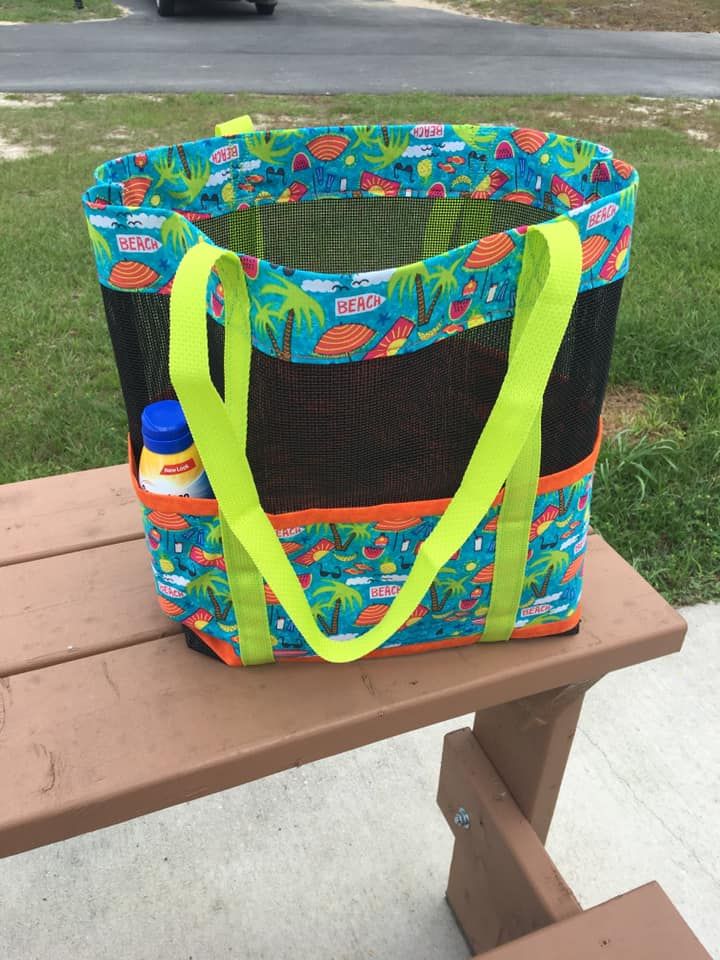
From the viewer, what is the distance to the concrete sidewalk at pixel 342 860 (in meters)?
1.41

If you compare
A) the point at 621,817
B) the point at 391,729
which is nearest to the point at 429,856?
the point at 621,817

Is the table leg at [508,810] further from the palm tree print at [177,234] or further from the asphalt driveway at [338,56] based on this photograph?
the asphalt driveway at [338,56]

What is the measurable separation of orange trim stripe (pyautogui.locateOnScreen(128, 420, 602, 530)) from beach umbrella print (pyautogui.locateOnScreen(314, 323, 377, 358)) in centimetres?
17

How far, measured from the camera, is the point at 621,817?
1.57 meters

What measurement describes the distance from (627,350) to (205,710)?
2117 millimetres

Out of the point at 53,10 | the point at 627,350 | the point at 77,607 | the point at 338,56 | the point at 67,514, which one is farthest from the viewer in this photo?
the point at 53,10

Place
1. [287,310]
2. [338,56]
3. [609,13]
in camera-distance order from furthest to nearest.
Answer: [609,13] → [338,56] → [287,310]

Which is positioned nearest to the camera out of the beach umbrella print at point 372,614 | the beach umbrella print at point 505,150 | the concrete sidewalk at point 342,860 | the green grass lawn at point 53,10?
the beach umbrella print at point 372,614

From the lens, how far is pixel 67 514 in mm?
1207

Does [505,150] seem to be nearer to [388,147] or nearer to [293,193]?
[388,147]

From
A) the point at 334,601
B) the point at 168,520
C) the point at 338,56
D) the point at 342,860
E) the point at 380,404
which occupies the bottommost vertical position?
the point at 342,860

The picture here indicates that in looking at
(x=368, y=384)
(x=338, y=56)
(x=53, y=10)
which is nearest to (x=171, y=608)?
(x=368, y=384)

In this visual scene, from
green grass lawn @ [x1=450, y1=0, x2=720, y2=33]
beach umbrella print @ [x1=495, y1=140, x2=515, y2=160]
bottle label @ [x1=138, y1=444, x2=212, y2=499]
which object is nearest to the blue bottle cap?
bottle label @ [x1=138, y1=444, x2=212, y2=499]

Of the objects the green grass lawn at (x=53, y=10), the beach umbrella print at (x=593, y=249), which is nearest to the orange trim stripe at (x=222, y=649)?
the beach umbrella print at (x=593, y=249)
